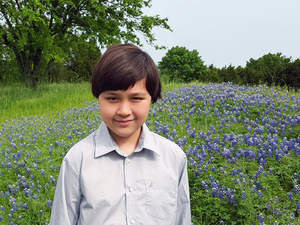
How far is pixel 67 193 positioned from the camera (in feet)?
6.15

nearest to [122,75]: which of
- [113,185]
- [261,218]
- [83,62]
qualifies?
[113,185]

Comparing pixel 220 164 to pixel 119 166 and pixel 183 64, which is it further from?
pixel 183 64

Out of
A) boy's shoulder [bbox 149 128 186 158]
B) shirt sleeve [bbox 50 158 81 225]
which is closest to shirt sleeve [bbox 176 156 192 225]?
boy's shoulder [bbox 149 128 186 158]

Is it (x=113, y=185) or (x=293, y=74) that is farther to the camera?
(x=293, y=74)

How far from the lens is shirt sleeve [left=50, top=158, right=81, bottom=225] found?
1.86 meters

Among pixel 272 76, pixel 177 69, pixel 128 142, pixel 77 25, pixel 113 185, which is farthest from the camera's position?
pixel 177 69

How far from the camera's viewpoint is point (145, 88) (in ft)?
6.17

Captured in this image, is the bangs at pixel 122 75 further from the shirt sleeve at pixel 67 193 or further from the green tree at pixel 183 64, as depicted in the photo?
the green tree at pixel 183 64

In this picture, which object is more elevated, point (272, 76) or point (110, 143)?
point (272, 76)

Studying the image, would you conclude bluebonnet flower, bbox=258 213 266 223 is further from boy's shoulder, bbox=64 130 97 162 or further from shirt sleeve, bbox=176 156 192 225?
boy's shoulder, bbox=64 130 97 162

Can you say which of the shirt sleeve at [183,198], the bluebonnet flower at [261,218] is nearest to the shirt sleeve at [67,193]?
the shirt sleeve at [183,198]

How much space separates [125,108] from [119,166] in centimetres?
45

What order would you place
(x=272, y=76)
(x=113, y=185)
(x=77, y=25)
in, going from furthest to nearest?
(x=77, y=25) < (x=272, y=76) < (x=113, y=185)

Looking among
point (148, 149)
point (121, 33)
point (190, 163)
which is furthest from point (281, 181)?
point (121, 33)
